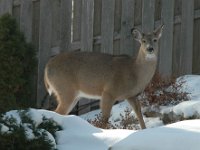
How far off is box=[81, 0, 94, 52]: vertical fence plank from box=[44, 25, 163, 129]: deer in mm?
2286

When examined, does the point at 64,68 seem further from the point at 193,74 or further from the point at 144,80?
the point at 193,74

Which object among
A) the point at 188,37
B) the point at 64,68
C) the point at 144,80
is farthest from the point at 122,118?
the point at 188,37

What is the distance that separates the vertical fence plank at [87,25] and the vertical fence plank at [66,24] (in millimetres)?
448

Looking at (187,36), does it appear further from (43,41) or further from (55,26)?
(43,41)

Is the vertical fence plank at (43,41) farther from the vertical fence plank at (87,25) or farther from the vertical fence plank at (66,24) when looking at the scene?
the vertical fence plank at (87,25)

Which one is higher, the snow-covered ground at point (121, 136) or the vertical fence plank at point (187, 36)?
the vertical fence plank at point (187, 36)

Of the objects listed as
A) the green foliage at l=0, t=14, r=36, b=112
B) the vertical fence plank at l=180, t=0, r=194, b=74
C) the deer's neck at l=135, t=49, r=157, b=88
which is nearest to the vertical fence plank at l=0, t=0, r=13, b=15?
the green foliage at l=0, t=14, r=36, b=112

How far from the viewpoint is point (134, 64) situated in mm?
10062

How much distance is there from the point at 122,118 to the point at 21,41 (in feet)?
12.6

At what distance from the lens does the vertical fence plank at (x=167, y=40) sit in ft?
37.4

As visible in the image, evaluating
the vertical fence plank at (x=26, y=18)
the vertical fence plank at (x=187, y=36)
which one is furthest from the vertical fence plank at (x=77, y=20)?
the vertical fence plank at (x=187, y=36)

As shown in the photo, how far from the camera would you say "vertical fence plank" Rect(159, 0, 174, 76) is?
11406mm

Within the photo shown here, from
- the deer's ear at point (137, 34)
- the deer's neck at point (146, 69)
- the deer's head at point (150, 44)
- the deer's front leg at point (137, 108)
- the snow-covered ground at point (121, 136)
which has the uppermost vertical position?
the deer's ear at point (137, 34)

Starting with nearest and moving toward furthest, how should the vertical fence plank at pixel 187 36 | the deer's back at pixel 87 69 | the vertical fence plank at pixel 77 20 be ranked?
the deer's back at pixel 87 69, the vertical fence plank at pixel 187 36, the vertical fence plank at pixel 77 20
